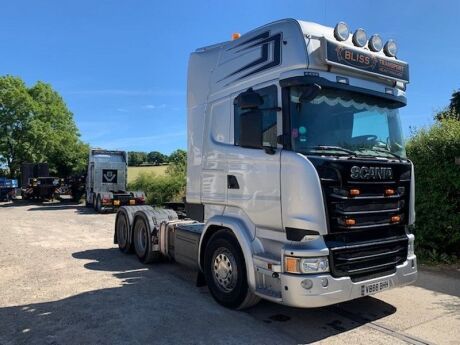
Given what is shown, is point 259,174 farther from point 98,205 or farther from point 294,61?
point 98,205

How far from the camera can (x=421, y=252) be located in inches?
339

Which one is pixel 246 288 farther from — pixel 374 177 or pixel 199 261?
pixel 374 177

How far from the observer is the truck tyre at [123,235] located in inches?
372

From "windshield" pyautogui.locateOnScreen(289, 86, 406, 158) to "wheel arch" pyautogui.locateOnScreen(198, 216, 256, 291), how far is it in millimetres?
1276

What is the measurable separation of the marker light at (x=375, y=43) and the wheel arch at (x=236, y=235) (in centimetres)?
279

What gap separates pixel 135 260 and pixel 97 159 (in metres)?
15.8

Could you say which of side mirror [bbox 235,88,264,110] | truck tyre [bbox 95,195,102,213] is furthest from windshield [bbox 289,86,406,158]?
truck tyre [bbox 95,195,102,213]

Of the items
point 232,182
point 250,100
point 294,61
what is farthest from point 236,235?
point 294,61

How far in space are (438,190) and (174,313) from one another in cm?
561

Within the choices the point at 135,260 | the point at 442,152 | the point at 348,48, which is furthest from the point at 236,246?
the point at 442,152

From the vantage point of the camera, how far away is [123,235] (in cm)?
979

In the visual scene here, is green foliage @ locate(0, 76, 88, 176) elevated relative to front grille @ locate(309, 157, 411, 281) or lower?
elevated

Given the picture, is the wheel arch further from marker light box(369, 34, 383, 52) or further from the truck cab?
marker light box(369, 34, 383, 52)

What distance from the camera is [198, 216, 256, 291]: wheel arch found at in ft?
16.9
